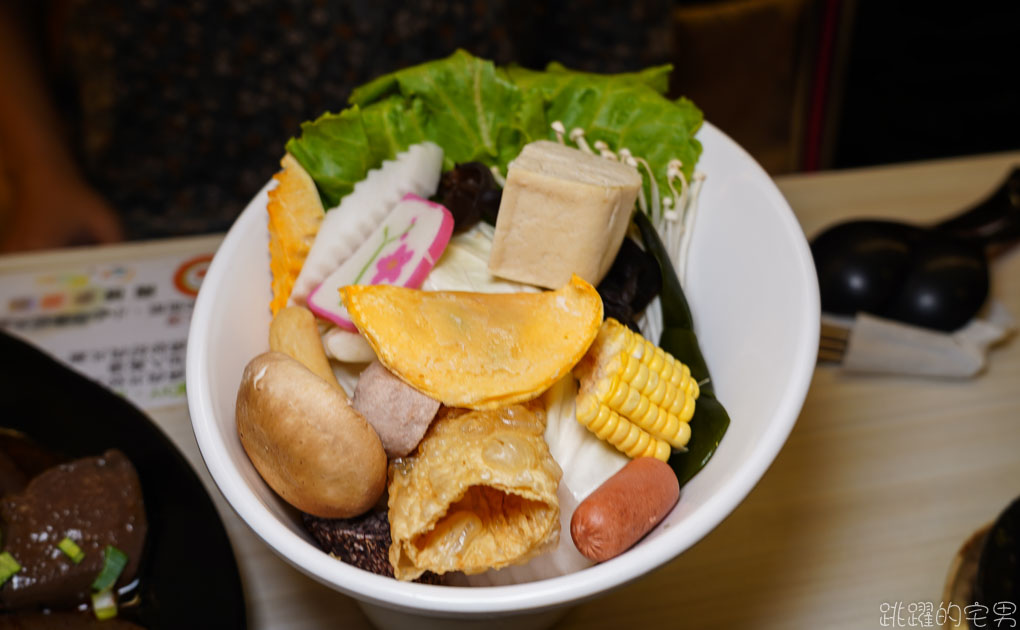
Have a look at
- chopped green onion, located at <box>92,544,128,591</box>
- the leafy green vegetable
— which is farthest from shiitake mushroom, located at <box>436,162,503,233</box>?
chopped green onion, located at <box>92,544,128,591</box>

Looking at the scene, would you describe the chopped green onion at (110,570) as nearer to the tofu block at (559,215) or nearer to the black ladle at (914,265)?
the tofu block at (559,215)

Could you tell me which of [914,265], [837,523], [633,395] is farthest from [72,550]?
[914,265]

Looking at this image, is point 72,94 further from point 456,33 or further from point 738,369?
point 738,369

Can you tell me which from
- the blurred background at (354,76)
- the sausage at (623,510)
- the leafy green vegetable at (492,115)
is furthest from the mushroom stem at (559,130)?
the blurred background at (354,76)

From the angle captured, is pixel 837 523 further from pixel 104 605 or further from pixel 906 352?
pixel 104 605

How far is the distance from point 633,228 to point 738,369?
0.25 m

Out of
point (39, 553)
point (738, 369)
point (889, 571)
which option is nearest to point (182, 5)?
point (39, 553)

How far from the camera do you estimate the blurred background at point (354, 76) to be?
6.42 ft

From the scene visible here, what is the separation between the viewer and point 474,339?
0.68 metres

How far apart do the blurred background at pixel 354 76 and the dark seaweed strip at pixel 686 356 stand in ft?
4.34

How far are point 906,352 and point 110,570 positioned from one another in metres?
1.09

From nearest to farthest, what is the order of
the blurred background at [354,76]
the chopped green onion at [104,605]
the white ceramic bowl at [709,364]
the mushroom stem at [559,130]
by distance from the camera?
1. the white ceramic bowl at [709,364]
2. the chopped green onion at [104,605]
3. the mushroom stem at [559,130]
4. the blurred background at [354,76]

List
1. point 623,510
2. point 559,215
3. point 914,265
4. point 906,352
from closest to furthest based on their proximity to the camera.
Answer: point 623,510
point 559,215
point 906,352
point 914,265

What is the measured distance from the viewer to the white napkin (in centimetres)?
112
